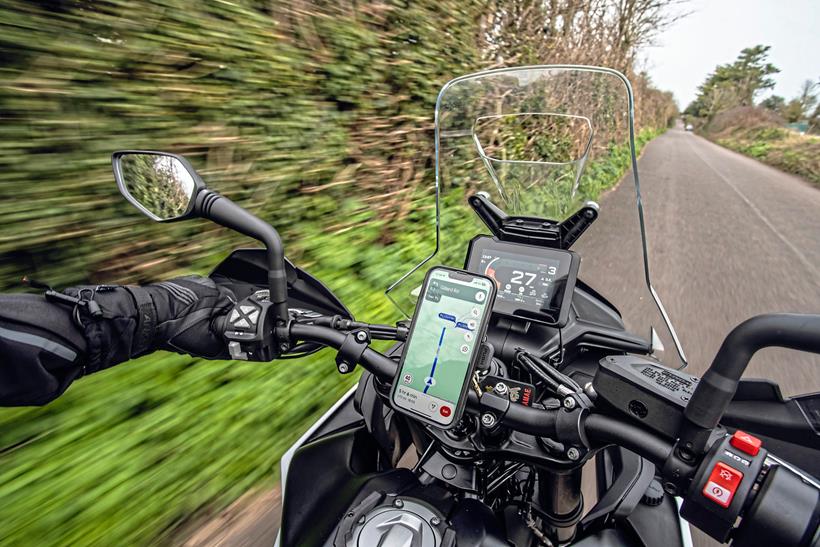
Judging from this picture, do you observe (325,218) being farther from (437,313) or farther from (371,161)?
(437,313)

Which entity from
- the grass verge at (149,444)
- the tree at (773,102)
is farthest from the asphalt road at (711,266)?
the tree at (773,102)

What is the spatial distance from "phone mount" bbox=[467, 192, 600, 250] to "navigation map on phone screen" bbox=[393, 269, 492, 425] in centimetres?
66

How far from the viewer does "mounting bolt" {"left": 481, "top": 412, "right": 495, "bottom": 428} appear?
103 centimetres

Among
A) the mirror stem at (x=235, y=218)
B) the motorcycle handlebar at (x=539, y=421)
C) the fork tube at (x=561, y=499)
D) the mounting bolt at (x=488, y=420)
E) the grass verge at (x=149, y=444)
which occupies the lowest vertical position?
the grass verge at (x=149, y=444)

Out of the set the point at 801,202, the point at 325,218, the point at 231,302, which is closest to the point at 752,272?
the point at 325,218

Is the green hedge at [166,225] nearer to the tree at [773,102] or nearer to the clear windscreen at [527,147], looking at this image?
the clear windscreen at [527,147]

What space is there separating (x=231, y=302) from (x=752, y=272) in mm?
6767

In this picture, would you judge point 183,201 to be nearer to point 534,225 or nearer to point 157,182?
point 157,182

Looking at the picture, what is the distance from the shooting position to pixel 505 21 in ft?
20.0

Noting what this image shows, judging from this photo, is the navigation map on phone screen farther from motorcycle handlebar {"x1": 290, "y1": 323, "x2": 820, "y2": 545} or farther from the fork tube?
the fork tube

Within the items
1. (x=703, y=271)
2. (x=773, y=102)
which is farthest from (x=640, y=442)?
(x=773, y=102)

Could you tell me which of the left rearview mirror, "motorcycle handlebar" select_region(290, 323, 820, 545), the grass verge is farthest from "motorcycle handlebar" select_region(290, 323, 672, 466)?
the grass verge

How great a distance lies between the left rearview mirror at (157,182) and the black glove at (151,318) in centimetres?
21

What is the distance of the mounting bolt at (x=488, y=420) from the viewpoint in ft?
3.39
